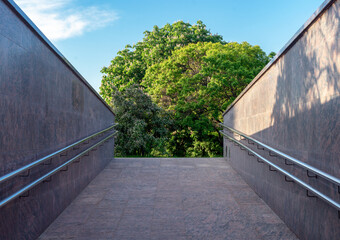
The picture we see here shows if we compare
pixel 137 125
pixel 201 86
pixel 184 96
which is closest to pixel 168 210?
pixel 137 125

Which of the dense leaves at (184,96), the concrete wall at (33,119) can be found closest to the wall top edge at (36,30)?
the concrete wall at (33,119)

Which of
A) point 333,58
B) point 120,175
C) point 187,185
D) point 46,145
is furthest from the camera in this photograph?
point 120,175

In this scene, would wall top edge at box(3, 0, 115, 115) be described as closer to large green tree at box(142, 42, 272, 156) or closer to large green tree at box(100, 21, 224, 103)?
large green tree at box(142, 42, 272, 156)

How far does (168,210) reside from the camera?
474cm

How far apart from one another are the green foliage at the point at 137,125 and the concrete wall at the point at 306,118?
9944mm

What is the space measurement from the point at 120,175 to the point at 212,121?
42.7 feet

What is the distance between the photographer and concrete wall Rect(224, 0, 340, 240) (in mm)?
2979

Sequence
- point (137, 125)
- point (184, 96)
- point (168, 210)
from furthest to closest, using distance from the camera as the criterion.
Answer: point (184, 96), point (137, 125), point (168, 210)

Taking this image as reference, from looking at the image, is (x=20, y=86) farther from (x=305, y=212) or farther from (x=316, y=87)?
(x=305, y=212)

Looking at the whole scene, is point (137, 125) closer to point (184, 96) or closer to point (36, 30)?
point (184, 96)

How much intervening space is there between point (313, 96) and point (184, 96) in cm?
1625

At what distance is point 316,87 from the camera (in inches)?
131

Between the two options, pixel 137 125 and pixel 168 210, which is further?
pixel 137 125

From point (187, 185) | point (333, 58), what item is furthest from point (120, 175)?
point (333, 58)
